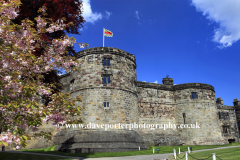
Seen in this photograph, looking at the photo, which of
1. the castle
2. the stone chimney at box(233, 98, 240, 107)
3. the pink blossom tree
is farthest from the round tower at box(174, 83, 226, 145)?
the pink blossom tree

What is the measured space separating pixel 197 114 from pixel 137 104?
12.9m

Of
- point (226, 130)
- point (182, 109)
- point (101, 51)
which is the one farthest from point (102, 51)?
point (226, 130)

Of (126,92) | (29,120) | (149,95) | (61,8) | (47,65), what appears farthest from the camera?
(149,95)

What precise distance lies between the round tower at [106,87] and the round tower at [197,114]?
11979 millimetres

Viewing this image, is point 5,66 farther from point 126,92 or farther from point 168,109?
point 168,109

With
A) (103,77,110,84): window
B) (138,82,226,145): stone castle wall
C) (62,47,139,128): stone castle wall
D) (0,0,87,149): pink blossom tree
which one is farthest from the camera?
(138,82,226,145): stone castle wall

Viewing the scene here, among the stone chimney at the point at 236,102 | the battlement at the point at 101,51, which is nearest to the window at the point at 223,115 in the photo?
the stone chimney at the point at 236,102

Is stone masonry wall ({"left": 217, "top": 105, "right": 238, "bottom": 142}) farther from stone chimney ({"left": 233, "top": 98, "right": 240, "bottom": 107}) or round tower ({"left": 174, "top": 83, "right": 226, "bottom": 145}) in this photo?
round tower ({"left": 174, "top": 83, "right": 226, "bottom": 145})

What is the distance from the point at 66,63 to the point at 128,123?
14.5 meters

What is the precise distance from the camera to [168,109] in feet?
112

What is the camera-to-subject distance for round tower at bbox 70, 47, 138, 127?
22.7 m

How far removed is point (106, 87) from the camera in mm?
23594

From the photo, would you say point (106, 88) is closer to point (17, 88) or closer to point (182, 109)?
point (17, 88)

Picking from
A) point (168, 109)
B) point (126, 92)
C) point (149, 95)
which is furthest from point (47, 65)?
point (168, 109)
